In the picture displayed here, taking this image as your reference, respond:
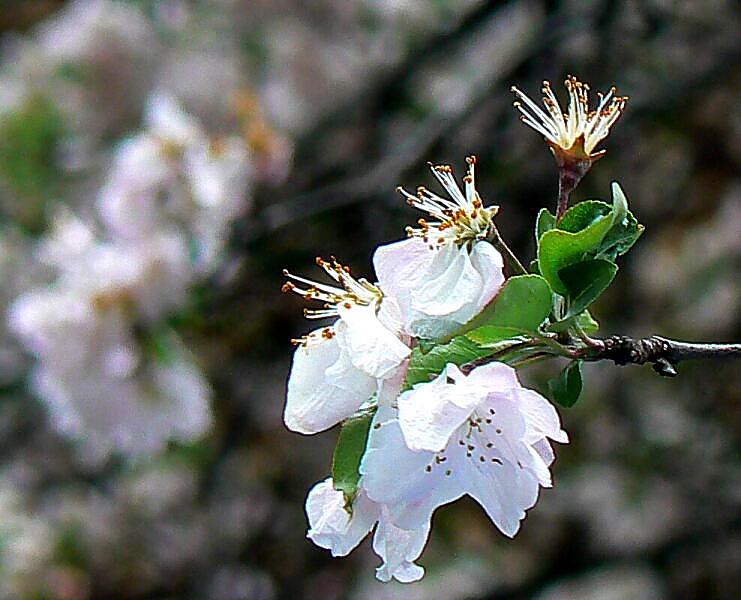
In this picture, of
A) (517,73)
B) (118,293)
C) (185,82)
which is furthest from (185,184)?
(185,82)

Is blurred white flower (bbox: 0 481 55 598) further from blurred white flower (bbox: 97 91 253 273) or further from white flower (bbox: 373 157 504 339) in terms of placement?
white flower (bbox: 373 157 504 339)

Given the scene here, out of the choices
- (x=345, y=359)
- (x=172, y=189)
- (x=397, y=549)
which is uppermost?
(x=345, y=359)

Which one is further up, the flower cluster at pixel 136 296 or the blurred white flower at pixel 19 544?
the flower cluster at pixel 136 296

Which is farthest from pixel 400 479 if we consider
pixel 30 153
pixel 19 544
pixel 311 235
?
pixel 30 153

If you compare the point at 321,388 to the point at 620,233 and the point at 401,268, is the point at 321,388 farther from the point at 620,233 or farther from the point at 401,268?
the point at 620,233

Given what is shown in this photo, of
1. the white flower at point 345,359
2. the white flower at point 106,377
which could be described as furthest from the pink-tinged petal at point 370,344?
the white flower at point 106,377

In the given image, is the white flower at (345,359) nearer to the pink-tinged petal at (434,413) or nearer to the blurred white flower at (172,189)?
the pink-tinged petal at (434,413)

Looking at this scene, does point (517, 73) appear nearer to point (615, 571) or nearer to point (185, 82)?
point (185, 82)
